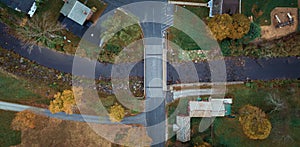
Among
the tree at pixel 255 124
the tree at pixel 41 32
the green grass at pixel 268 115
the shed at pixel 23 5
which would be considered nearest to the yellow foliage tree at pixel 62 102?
the tree at pixel 41 32

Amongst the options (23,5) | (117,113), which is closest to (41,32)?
(23,5)

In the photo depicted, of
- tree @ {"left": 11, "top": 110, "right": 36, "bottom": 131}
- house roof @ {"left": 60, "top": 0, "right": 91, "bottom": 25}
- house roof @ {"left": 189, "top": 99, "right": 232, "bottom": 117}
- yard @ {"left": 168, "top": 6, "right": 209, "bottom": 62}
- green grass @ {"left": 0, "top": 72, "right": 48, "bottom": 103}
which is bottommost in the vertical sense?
tree @ {"left": 11, "top": 110, "right": 36, "bottom": 131}

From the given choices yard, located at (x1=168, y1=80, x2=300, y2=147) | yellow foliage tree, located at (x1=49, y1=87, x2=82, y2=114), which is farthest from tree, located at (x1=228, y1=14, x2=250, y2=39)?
yellow foliage tree, located at (x1=49, y1=87, x2=82, y2=114)

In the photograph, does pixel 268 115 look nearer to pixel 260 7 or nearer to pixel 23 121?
pixel 260 7

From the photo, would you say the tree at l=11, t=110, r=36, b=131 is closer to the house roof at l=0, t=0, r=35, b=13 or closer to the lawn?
the house roof at l=0, t=0, r=35, b=13

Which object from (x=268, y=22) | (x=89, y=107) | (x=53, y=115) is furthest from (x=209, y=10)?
(x=53, y=115)

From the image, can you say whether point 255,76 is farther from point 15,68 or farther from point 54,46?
point 15,68

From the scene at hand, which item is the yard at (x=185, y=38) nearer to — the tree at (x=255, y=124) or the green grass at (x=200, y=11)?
the green grass at (x=200, y=11)
